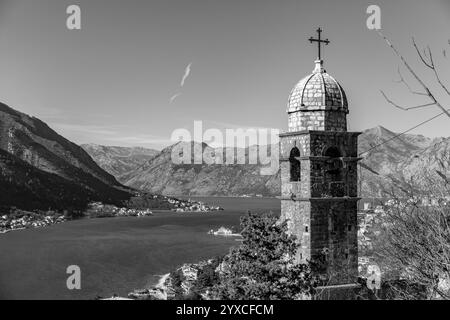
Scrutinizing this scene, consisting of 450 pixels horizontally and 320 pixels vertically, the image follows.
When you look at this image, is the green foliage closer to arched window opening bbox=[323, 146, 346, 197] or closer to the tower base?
the tower base

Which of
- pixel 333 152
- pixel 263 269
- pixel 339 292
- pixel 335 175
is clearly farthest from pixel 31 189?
pixel 263 269

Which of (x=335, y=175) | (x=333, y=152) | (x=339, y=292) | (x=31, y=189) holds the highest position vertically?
(x=333, y=152)

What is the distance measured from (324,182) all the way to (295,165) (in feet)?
5.12

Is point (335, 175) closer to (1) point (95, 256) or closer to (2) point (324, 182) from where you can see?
(2) point (324, 182)

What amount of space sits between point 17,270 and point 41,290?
17224 millimetres

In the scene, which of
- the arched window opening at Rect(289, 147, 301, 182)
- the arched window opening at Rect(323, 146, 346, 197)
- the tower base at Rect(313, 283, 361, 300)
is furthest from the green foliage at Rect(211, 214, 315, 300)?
the arched window opening at Rect(289, 147, 301, 182)

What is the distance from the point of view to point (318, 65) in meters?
16.5

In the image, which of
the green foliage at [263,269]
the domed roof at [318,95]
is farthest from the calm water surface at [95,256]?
the green foliage at [263,269]

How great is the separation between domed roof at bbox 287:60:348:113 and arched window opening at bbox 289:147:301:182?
5.12ft

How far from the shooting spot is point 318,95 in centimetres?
1565

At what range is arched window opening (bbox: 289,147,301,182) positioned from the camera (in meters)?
16.4

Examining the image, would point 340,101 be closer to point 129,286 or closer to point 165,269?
point 129,286

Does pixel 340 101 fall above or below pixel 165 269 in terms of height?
above

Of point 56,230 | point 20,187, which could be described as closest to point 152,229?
point 56,230
